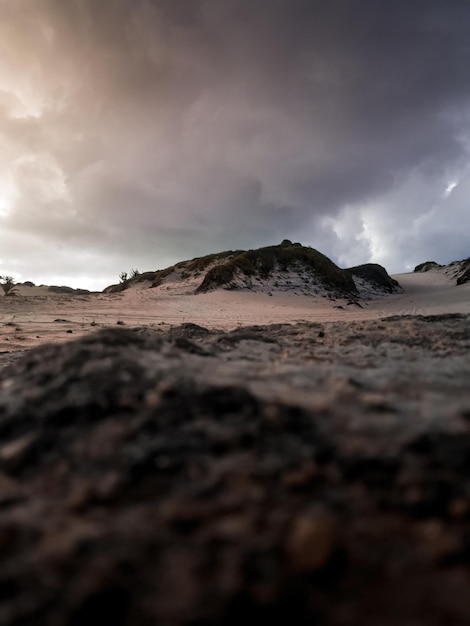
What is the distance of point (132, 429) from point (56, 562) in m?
0.36

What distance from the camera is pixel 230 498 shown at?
2.62 ft

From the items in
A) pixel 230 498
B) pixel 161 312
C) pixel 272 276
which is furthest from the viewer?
pixel 272 276

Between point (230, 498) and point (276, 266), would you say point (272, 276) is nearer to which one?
point (276, 266)

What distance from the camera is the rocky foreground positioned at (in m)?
0.64

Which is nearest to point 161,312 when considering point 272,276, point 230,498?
point 230,498

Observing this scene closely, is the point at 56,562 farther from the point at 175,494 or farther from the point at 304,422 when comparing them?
the point at 304,422

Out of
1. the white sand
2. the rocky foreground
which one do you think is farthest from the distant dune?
the rocky foreground

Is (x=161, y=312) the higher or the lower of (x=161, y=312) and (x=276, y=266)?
the lower

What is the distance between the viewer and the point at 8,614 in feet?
2.06

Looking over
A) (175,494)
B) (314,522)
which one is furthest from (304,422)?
(175,494)

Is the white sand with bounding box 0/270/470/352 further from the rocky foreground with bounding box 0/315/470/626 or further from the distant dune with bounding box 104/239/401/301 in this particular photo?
the rocky foreground with bounding box 0/315/470/626

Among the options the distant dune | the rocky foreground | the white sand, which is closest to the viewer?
the rocky foreground

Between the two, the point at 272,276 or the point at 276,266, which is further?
the point at 276,266

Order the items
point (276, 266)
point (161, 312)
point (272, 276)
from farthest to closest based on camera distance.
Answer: point (276, 266)
point (272, 276)
point (161, 312)
